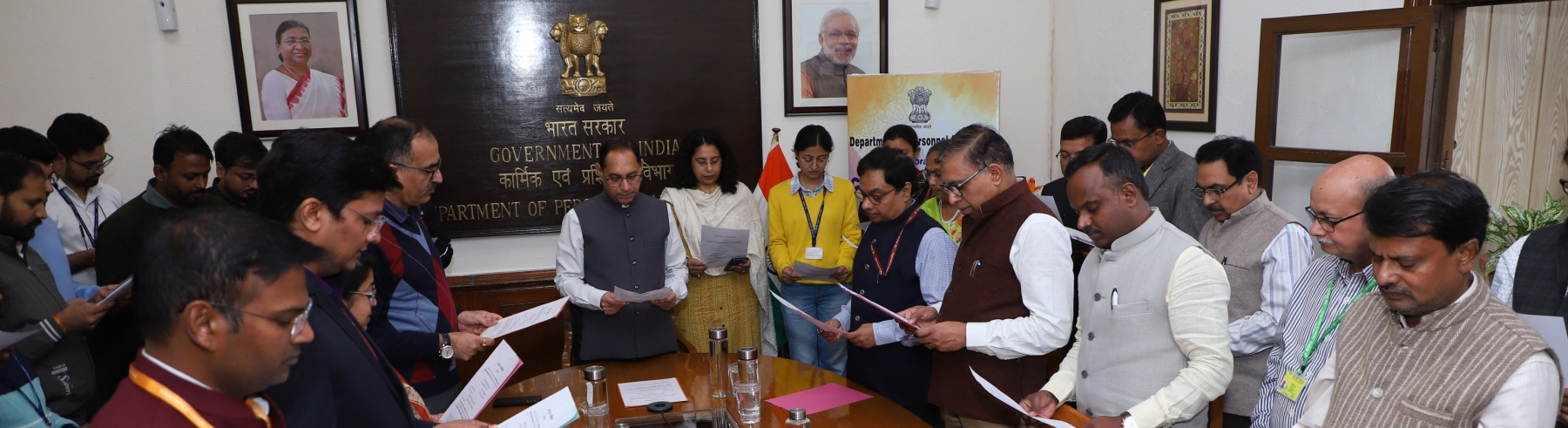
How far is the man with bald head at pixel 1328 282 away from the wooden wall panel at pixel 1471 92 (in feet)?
5.08

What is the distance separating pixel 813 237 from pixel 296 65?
8.78 feet

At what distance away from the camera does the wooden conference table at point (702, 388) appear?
228 centimetres

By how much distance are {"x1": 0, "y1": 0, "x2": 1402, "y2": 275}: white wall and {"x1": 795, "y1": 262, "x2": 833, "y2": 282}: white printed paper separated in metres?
1.30

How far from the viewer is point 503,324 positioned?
2455mm

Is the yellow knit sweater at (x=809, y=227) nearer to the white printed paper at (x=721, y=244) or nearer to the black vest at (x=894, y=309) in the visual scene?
the white printed paper at (x=721, y=244)

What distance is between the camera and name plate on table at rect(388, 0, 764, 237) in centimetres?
427

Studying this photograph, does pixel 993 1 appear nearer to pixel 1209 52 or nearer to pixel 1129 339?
pixel 1209 52

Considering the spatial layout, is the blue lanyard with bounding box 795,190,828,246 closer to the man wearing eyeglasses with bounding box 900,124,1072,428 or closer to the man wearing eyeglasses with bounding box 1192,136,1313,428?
the man wearing eyeglasses with bounding box 900,124,1072,428

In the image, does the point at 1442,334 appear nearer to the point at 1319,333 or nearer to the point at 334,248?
the point at 1319,333

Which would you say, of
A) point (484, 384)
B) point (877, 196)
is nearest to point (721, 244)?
point (877, 196)

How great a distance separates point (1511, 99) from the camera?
3.21m

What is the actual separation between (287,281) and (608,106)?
3.42 metres

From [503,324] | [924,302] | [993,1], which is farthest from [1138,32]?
Result: [503,324]

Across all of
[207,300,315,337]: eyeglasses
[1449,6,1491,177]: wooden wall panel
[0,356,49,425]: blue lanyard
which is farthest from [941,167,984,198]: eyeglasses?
[0,356,49,425]: blue lanyard
